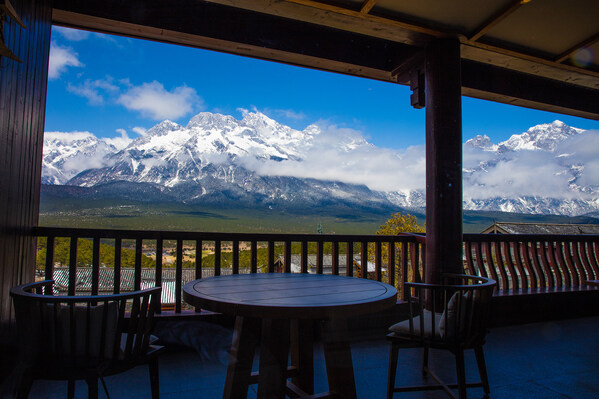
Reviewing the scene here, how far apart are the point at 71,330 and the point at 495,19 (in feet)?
10.9

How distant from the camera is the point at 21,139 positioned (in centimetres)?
225

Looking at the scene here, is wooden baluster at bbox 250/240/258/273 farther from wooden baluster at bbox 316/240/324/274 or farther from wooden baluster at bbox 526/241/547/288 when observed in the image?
wooden baluster at bbox 526/241/547/288

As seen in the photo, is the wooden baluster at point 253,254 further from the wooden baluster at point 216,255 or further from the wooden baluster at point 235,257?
the wooden baluster at point 216,255

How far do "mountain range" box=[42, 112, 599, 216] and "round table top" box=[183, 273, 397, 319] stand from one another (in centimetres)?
4157

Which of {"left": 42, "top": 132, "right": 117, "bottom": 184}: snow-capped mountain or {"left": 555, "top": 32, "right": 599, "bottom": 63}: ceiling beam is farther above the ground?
{"left": 42, "top": 132, "right": 117, "bottom": 184}: snow-capped mountain

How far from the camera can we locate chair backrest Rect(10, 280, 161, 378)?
130 centimetres

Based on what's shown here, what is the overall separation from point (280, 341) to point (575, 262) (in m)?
4.61

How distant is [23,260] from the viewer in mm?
2346

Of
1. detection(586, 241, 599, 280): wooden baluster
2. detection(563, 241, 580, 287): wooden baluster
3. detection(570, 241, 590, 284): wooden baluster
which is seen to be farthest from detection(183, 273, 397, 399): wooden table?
detection(586, 241, 599, 280): wooden baluster

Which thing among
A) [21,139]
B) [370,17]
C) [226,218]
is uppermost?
[370,17]

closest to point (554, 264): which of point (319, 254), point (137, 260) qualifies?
point (319, 254)

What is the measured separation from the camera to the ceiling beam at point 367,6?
263 centimetres

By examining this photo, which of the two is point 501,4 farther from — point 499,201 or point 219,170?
point 219,170

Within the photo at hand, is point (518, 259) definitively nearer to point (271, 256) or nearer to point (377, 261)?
point (377, 261)
